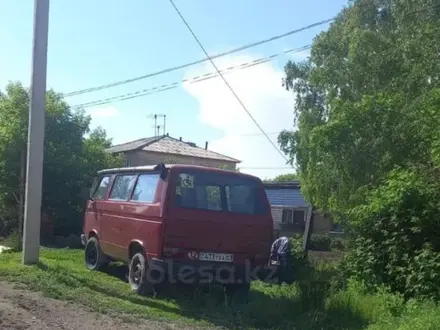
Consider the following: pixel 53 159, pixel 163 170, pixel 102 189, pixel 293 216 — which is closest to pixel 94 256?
pixel 102 189

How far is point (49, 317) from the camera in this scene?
6.59m

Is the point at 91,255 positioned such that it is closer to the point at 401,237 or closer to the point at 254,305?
the point at 254,305

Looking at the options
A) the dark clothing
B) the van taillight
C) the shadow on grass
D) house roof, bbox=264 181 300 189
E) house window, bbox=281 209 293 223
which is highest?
house roof, bbox=264 181 300 189

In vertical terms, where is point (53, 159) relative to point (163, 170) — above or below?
above

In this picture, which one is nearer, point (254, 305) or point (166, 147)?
point (254, 305)

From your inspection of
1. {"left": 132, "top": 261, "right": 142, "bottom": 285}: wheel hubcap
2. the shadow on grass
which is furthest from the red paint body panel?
the shadow on grass

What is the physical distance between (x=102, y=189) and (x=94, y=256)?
1.32 m

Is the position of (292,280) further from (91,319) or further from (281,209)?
(281,209)

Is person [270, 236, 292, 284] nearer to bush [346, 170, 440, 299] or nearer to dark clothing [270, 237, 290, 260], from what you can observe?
dark clothing [270, 237, 290, 260]

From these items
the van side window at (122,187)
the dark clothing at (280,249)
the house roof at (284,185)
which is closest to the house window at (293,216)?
the house roof at (284,185)

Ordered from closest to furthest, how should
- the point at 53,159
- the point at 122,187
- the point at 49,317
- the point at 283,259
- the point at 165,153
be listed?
the point at 49,317
the point at 122,187
the point at 283,259
the point at 53,159
the point at 165,153

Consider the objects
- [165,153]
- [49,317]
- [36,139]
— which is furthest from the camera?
[165,153]

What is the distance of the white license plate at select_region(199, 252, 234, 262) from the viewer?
8.24m

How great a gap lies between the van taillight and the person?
2.61m
